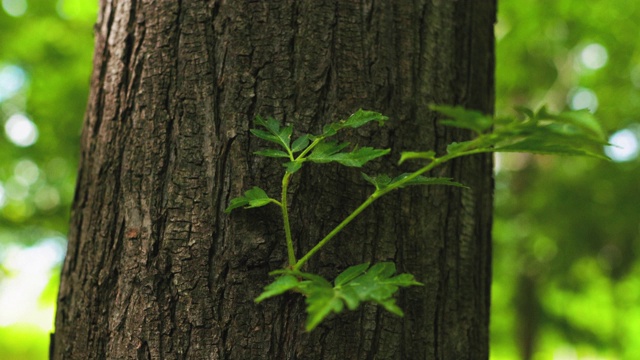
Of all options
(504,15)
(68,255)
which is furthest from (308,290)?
(504,15)

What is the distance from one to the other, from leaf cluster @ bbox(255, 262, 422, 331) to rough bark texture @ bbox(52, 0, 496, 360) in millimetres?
227

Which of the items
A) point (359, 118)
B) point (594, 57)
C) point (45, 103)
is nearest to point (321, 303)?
point (359, 118)

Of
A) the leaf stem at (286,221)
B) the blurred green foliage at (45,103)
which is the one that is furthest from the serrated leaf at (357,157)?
the blurred green foliage at (45,103)

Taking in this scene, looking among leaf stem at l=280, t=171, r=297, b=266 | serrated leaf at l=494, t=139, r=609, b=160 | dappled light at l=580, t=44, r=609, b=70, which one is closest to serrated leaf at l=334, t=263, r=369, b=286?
leaf stem at l=280, t=171, r=297, b=266

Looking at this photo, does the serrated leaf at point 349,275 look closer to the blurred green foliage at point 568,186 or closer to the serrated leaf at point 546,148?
the serrated leaf at point 546,148

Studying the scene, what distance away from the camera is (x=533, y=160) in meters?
8.59

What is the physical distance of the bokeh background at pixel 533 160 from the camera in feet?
17.8

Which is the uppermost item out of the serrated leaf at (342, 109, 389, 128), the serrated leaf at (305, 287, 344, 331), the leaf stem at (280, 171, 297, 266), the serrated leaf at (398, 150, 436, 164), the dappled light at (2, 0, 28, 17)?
the dappled light at (2, 0, 28, 17)

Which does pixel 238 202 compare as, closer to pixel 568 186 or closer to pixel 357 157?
pixel 357 157

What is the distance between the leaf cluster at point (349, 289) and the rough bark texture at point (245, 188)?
8.9 inches

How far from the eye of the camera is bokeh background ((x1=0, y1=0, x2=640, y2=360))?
5426mm

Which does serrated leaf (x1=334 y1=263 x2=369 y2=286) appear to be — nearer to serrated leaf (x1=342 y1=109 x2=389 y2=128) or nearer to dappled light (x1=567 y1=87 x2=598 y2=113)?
serrated leaf (x1=342 y1=109 x2=389 y2=128)

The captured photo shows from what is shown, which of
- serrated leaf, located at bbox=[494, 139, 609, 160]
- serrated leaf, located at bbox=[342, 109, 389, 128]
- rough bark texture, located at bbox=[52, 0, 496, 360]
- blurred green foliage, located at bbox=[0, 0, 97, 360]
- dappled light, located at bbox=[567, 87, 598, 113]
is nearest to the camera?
serrated leaf, located at bbox=[494, 139, 609, 160]

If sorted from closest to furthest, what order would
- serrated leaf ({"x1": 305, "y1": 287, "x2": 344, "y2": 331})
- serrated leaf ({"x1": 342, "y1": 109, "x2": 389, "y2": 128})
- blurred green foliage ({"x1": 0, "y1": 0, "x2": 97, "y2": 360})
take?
serrated leaf ({"x1": 305, "y1": 287, "x2": 344, "y2": 331}) < serrated leaf ({"x1": 342, "y1": 109, "x2": 389, "y2": 128}) < blurred green foliage ({"x1": 0, "y1": 0, "x2": 97, "y2": 360})
